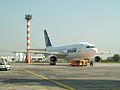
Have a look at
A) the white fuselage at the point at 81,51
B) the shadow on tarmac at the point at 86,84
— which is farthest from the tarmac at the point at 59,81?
the white fuselage at the point at 81,51

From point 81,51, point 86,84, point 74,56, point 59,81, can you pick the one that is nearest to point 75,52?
point 74,56

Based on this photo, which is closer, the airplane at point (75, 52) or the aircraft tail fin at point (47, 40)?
the airplane at point (75, 52)

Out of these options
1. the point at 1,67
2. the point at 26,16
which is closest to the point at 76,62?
the point at 1,67

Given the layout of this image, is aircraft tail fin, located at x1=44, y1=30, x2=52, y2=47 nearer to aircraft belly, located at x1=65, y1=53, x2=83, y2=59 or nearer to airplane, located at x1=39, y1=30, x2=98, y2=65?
airplane, located at x1=39, y1=30, x2=98, y2=65

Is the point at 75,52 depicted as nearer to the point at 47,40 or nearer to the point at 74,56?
the point at 74,56

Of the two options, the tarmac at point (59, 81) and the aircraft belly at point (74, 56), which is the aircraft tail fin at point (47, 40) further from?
the tarmac at point (59, 81)

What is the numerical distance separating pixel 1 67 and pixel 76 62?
19.8 metres

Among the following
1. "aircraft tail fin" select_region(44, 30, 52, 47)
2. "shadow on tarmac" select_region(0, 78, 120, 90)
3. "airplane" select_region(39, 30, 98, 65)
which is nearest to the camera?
"shadow on tarmac" select_region(0, 78, 120, 90)

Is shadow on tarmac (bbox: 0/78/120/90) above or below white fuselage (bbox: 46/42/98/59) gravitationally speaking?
below

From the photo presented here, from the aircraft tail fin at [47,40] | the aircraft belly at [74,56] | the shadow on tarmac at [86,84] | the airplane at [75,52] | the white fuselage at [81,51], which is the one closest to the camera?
the shadow on tarmac at [86,84]

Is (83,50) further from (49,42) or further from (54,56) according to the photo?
(49,42)

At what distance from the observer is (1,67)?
34.3 metres

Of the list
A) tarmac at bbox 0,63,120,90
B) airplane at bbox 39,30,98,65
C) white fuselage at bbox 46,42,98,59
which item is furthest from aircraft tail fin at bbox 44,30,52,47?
tarmac at bbox 0,63,120,90

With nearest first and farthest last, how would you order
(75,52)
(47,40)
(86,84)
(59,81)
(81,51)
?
(86,84), (59,81), (81,51), (75,52), (47,40)
